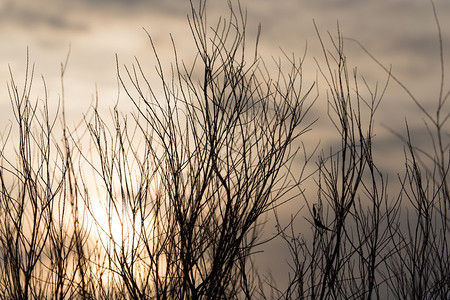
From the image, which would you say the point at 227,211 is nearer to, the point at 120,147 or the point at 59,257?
the point at 120,147

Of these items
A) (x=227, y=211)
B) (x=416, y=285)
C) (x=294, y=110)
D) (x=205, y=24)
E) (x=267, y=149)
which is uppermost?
(x=205, y=24)

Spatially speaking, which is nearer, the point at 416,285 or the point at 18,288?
the point at 18,288

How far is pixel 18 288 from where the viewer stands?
3.81 m

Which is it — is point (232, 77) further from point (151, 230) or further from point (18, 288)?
point (18, 288)

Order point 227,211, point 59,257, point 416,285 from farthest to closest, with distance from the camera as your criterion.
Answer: point 416,285 → point 59,257 → point 227,211

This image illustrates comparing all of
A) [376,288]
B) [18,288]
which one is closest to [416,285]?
[376,288]

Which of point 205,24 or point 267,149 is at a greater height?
point 205,24

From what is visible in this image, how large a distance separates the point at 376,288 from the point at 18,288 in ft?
8.95

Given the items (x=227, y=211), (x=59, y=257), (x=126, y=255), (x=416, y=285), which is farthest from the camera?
(x=416, y=285)

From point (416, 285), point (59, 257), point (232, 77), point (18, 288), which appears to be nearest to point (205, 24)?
point (232, 77)

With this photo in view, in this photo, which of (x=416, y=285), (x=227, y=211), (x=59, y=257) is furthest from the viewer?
(x=416, y=285)

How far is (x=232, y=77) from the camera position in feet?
12.1

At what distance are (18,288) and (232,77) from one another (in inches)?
81.7

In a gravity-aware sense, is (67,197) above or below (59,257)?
above
